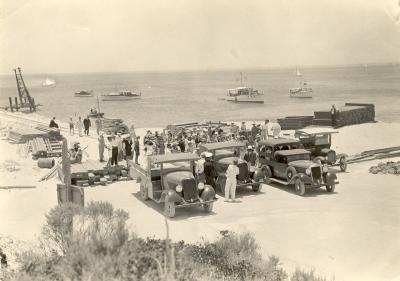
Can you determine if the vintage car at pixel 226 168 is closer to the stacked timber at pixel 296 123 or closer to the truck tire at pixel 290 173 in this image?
the truck tire at pixel 290 173

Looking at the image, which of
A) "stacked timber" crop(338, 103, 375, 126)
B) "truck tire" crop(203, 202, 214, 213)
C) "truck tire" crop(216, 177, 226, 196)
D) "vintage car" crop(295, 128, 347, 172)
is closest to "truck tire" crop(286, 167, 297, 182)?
"truck tire" crop(216, 177, 226, 196)

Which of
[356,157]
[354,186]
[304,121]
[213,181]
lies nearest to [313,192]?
[354,186]

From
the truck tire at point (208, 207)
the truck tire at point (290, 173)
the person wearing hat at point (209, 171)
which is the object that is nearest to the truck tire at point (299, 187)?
the truck tire at point (290, 173)

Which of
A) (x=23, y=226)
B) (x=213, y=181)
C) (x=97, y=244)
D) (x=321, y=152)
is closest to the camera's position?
(x=97, y=244)

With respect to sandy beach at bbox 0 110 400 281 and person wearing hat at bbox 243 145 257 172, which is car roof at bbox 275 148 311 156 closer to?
sandy beach at bbox 0 110 400 281

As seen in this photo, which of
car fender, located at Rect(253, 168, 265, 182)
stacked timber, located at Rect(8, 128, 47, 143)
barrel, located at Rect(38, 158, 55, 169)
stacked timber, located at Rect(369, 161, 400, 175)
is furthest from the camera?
stacked timber, located at Rect(8, 128, 47, 143)

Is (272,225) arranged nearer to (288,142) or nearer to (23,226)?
(288,142)
